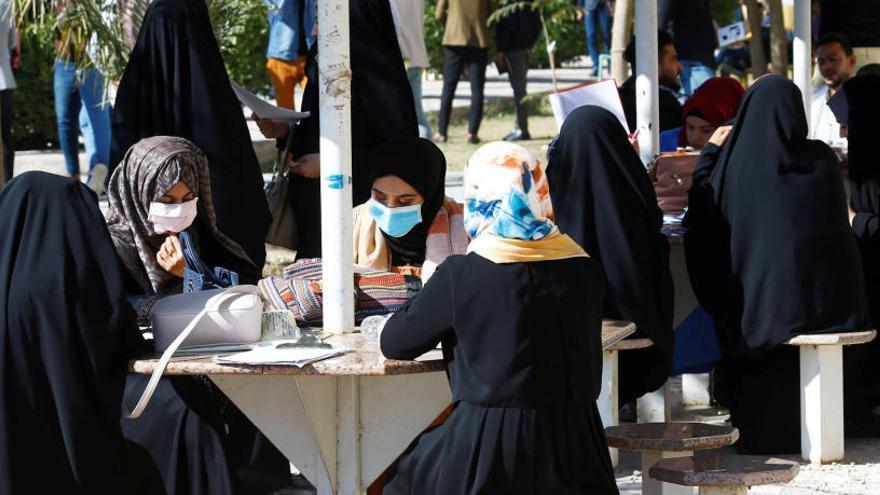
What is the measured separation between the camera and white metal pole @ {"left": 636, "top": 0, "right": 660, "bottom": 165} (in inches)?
236

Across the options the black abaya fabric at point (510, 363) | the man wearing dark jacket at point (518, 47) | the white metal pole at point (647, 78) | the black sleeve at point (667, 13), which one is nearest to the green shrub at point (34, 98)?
the man wearing dark jacket at point (518, 47)

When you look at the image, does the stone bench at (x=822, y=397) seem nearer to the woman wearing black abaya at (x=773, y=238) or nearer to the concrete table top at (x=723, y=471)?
the woman wearing black abaya at (x=773, y=238)

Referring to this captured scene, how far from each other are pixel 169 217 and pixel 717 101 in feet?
9.42

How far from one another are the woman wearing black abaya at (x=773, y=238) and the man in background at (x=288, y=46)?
11.4ft

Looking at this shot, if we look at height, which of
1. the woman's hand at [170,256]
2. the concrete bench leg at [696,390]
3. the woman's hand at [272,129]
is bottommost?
the concrete bench leg at [696,390]

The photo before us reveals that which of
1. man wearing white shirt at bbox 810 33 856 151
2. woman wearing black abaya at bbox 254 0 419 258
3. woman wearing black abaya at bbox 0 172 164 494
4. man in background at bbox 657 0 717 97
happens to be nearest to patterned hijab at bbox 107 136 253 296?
woman wearing black abaya at bbox 0 172 164 494

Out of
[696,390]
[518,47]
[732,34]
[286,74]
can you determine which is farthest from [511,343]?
[518,47]

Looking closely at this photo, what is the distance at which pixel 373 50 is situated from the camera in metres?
5.98

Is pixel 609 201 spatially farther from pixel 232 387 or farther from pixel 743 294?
pixel 232 387

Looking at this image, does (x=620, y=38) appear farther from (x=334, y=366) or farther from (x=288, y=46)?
(x=334, y=366)

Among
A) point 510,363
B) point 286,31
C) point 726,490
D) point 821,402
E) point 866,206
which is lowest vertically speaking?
point 821,402

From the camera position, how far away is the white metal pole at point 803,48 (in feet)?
21.2

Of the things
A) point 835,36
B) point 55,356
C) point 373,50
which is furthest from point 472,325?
point 835,36

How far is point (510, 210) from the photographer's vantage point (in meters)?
3.48
